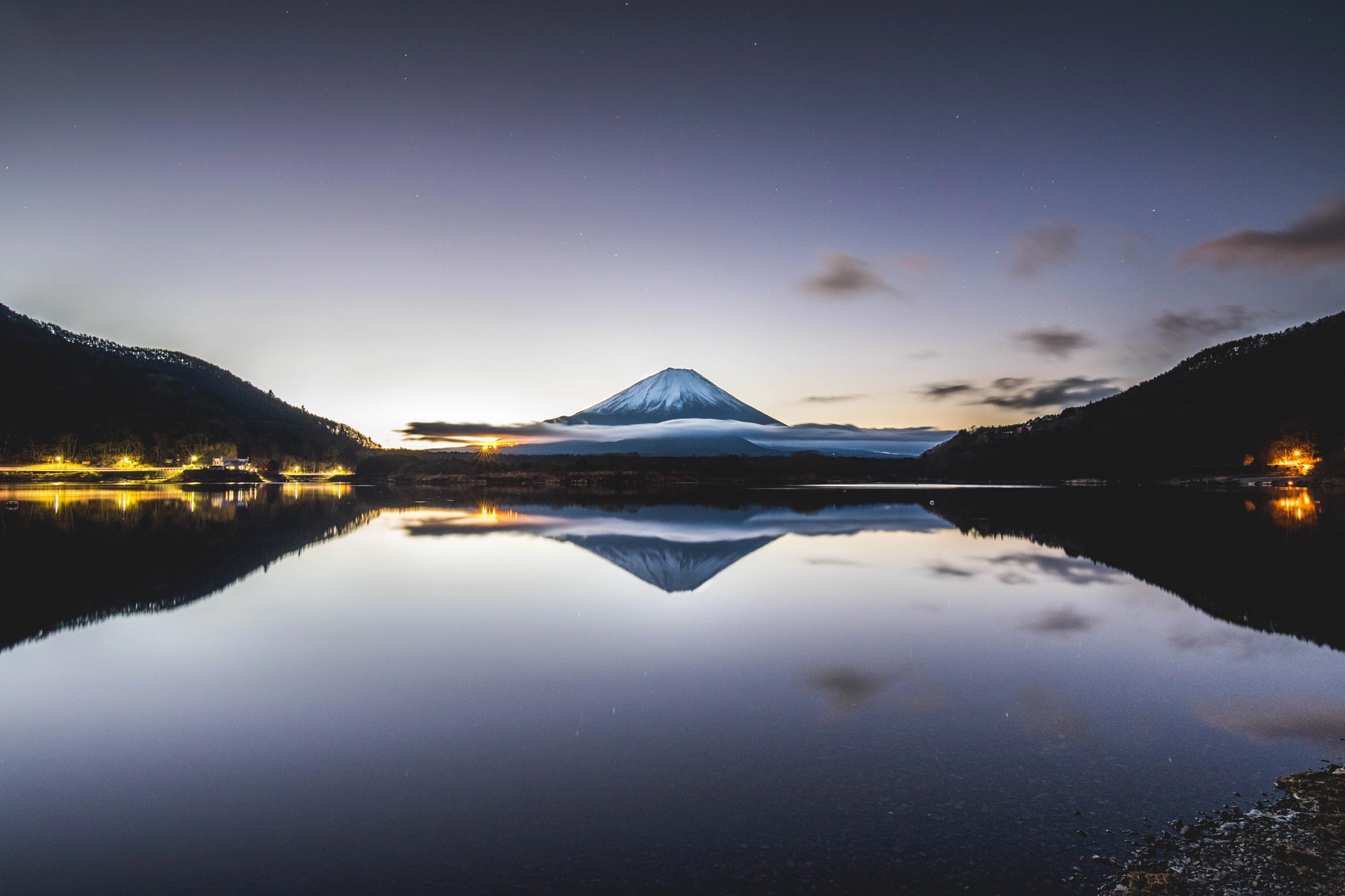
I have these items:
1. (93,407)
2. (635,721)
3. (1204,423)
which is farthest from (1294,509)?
(93,407)

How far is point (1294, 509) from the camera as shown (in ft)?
139

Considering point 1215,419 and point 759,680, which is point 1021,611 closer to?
point 759,680

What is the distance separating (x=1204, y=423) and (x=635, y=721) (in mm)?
129960

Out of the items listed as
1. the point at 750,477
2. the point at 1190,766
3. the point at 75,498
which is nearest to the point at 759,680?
the point at 1190,766

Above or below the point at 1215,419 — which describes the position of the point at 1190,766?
below

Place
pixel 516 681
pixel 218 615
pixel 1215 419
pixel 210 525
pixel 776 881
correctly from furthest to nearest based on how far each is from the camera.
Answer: pixel 1215 419
pixel 210 525
pixel 218 615
pixel 516 681
pixel 776 881

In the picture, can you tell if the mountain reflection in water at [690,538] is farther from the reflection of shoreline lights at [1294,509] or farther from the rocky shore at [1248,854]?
the rocky shore at [1248,854]

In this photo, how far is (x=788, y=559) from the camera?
22.1 metres

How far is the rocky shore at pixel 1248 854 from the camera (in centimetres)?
452

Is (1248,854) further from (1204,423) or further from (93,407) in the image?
(93,407)

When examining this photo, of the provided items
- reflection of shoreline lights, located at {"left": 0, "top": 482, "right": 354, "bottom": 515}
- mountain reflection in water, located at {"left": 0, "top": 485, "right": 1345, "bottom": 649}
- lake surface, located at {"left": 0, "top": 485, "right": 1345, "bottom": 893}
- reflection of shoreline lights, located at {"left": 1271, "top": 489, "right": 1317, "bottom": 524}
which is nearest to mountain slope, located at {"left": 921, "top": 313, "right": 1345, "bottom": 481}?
reflection of shoreline lights, located at {"left": 1271, "top": 489, "right": 1317, "bottom": 524}

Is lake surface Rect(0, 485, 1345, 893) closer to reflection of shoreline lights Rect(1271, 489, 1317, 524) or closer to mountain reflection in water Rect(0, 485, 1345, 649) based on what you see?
mountain reflection in water Rect(0, 485, 1345, 649)

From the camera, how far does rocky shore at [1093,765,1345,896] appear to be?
452 centimetres

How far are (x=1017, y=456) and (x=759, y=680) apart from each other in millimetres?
135051
